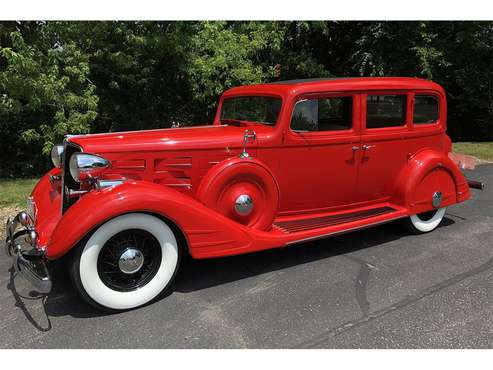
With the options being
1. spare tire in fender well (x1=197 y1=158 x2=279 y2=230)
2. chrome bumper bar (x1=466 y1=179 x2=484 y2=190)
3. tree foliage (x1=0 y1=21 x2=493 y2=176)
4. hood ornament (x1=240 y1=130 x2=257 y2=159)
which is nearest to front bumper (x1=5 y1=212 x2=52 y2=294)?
spare tire in fender well (x1=197 y1=158 x2=279 y2=230)

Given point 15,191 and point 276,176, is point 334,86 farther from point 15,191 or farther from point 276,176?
point 15,191

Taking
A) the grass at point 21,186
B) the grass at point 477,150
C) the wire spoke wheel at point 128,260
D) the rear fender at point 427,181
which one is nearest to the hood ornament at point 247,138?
the wire spoke wheel at point 128,260

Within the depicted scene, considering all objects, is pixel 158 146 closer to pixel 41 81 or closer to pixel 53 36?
pixel 41 81

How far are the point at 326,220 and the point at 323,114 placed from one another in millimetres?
1025

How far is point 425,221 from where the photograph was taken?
4.67 meters

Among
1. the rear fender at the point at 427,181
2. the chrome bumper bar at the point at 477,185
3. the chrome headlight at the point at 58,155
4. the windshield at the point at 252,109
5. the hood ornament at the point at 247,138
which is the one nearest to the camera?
the hood ornament at the point at 247,138

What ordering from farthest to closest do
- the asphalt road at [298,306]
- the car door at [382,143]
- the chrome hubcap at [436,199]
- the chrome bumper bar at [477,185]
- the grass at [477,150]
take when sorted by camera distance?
the grass at [477,150] → the chrome bumper bar at [477,185] → the chrome hubcap at [436,199] → the car door at [382,143] → the asphalt road at [298,306]

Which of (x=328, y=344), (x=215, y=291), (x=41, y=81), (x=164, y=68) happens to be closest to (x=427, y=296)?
(x=328, y=344)

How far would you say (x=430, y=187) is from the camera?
14.8 feet

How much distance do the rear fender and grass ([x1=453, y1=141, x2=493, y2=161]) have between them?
5594mm

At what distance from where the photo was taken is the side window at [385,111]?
421cm

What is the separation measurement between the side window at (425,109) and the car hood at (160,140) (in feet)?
5.97

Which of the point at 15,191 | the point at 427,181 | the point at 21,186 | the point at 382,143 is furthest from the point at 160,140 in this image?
the point at 21,186

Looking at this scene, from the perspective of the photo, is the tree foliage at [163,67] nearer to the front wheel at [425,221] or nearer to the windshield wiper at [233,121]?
the windshield wiper at [233,121]
